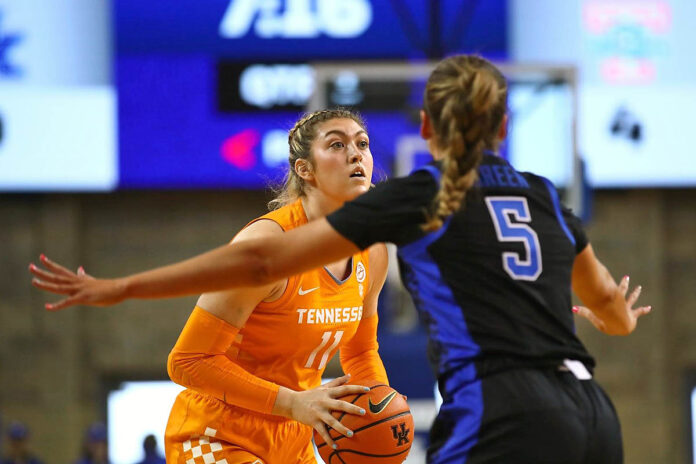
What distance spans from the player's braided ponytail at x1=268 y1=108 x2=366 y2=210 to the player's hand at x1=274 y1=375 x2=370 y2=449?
89cm

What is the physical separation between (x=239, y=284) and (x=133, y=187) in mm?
10085

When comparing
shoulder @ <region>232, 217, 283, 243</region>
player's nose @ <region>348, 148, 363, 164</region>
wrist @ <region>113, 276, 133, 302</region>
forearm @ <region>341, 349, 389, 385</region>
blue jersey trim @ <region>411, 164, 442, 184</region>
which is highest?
blue jersey trim @ <region>411, 164, 442, 184</region>

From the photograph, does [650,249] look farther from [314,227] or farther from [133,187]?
[314,227]

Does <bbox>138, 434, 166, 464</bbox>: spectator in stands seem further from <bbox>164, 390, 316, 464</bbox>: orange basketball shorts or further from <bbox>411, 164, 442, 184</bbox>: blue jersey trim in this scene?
<bbox>411, 164, 442, 184</bbox>: blue jersey trim

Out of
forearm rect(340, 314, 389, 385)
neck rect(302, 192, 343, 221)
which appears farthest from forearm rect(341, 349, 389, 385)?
neck rect(302, 192, 343, 221)

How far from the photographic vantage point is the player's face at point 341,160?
3432 millimetres

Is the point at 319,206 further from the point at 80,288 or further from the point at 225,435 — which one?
the point at 80,288

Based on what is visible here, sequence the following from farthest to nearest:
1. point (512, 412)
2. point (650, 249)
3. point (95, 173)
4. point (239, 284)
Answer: point (650, 249) → point (95, 173) → point (239, 284) → point (512, 412)

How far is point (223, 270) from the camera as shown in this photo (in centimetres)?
225

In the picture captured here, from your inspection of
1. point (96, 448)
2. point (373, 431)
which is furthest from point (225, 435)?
point (96, 448)

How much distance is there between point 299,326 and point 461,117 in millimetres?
1178

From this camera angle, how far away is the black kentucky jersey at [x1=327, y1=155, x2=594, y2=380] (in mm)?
2184

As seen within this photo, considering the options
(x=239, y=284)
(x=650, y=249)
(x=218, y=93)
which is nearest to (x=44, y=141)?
(x=218, y=93)

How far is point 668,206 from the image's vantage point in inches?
511
